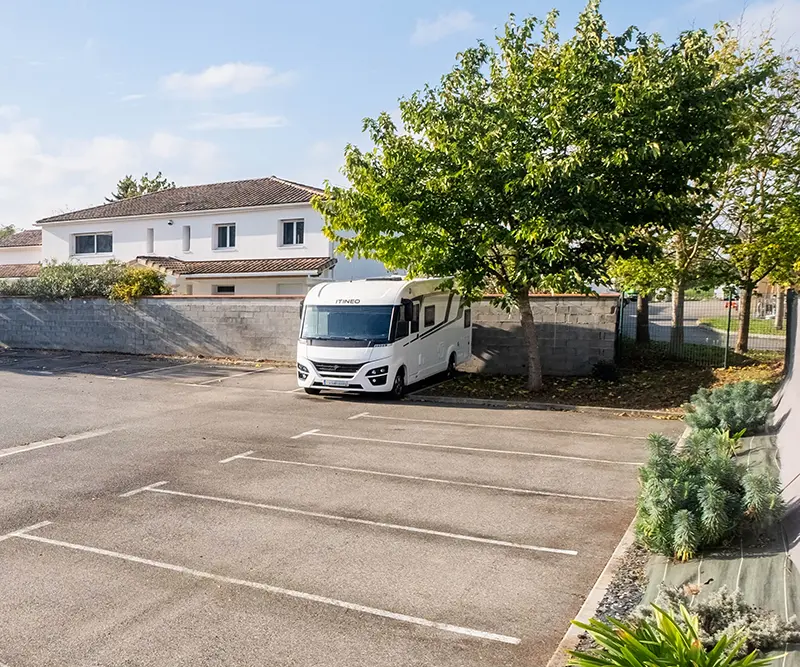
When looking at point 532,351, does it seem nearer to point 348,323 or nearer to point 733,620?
point 348,323

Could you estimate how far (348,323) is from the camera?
52.4ft

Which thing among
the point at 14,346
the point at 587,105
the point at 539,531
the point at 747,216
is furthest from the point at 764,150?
the point at 14,346

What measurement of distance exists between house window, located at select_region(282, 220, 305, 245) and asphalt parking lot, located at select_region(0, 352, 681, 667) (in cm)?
1845

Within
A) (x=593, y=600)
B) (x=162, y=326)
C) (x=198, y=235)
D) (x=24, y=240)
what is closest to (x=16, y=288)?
(x=162, y=326)

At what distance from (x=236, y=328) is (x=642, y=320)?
12.9 m

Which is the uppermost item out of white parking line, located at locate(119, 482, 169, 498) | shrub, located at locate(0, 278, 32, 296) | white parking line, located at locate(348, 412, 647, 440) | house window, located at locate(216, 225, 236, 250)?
house window, located at locate(216, 225, 236, 250)

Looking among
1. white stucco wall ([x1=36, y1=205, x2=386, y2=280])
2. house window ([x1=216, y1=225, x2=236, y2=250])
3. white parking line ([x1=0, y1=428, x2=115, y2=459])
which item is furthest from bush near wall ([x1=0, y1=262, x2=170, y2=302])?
white parking line ([x1=0, y1=428, x2=115, y2=459])

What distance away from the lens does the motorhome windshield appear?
1564 centimetres

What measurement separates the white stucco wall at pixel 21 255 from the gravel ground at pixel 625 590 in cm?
4414

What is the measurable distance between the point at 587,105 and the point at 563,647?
1161cm

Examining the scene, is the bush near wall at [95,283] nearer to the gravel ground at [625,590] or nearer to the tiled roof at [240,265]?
the tiled roof at [240,265]

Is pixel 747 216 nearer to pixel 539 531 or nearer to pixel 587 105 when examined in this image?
pixel 587 105

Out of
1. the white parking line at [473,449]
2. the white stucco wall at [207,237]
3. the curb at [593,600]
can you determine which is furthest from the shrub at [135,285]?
the curb at [593,600]

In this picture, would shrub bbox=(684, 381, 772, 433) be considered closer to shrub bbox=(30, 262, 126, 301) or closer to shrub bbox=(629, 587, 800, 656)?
shrub bbox=(629, 587, 800, 656)
